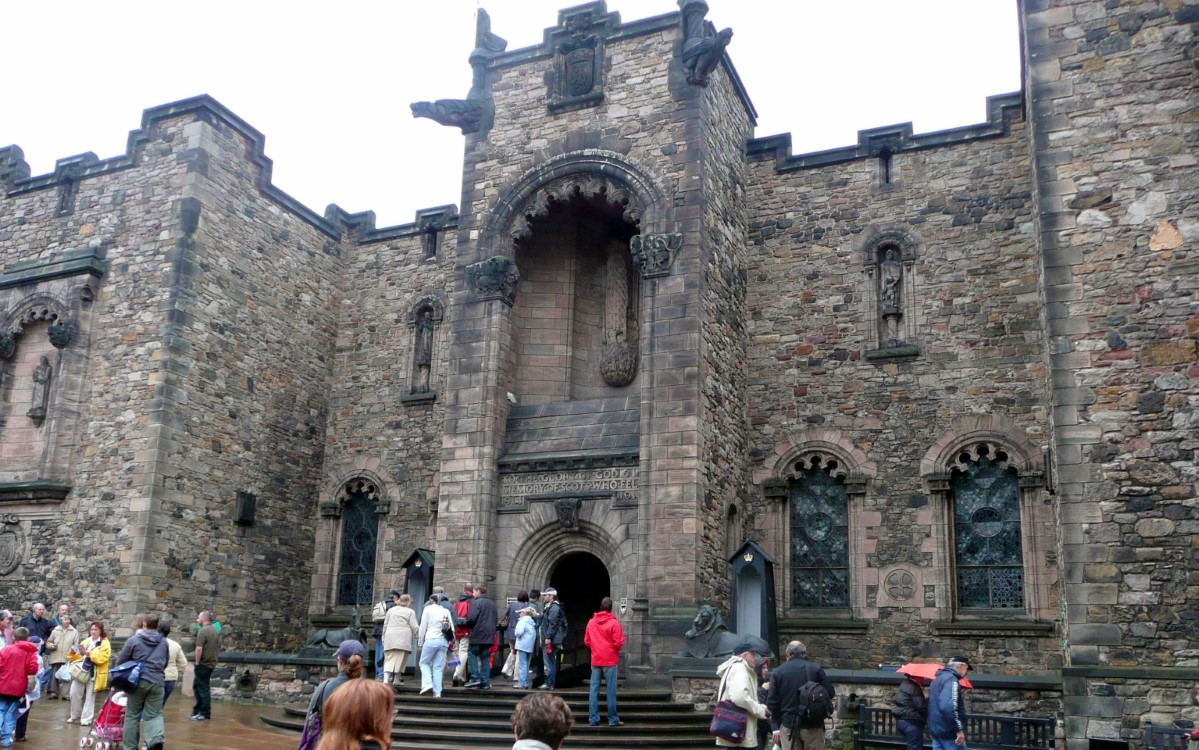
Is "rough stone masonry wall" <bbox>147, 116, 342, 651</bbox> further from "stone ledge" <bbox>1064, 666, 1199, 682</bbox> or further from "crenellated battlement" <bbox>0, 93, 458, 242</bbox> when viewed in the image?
"stone ledge" <bbox>1064, 666, 1199, 682</bbox>

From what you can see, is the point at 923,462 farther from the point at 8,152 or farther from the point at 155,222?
the point at 8,152

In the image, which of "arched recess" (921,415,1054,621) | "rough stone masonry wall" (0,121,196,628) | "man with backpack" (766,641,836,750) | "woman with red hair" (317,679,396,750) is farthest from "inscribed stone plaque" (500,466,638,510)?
"woman with red hair" (317,679,396,750)

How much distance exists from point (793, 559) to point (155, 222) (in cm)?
1295

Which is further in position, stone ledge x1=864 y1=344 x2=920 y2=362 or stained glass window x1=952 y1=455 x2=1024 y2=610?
stone ledge x1=864 y1=344 x2=920 y2=362

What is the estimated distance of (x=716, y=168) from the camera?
18.6 meters

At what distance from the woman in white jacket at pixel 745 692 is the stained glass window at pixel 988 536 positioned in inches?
322

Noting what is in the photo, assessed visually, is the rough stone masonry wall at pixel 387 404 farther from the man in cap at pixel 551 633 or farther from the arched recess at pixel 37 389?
the man in cap at pixel 551 633

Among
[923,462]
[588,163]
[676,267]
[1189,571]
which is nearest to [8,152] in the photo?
[588,163]

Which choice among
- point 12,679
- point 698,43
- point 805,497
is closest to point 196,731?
point 12,679

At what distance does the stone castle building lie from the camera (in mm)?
16078

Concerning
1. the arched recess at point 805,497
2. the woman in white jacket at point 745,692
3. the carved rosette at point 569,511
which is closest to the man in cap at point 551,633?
the carved rosette at point 569,511

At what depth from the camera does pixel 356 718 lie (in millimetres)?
5000

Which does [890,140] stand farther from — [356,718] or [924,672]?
[356,718]

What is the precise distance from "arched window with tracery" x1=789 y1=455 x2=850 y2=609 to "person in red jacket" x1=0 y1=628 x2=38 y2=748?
11404 mm
